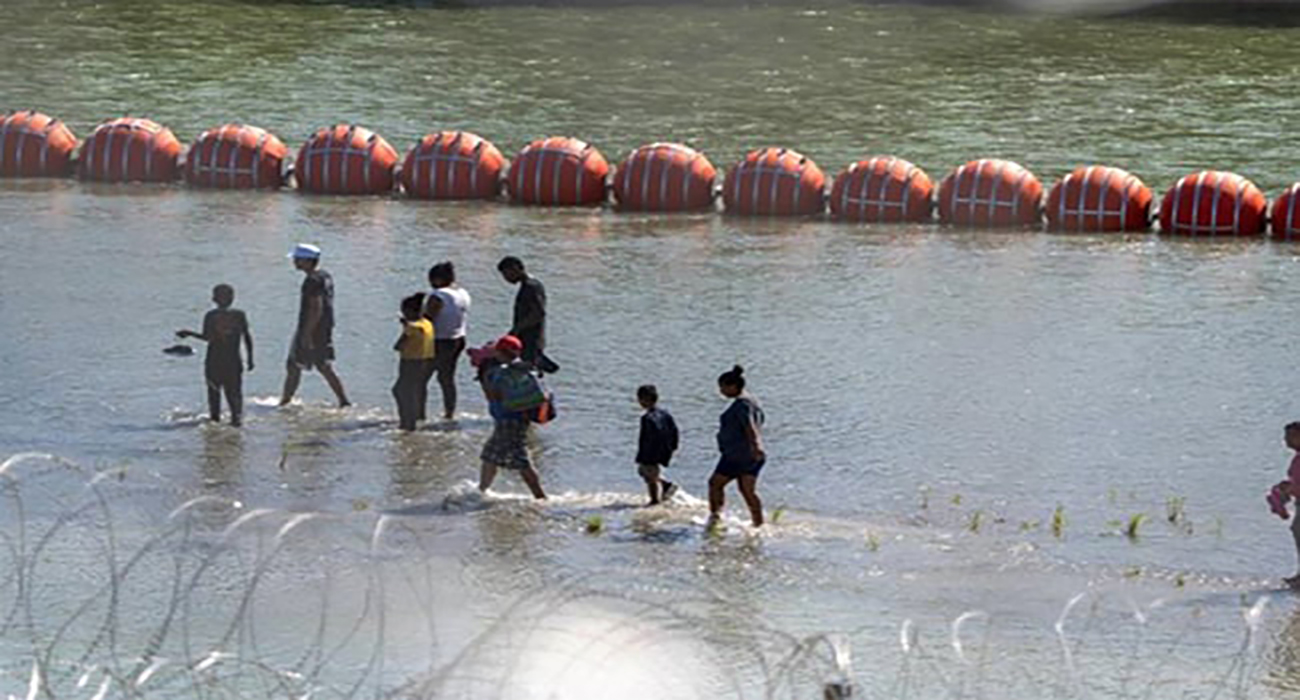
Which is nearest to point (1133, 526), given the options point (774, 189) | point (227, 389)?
point (227, 389)

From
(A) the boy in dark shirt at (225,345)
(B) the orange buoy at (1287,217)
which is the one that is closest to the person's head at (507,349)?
(A) the boy in dark shirt at (225,345)

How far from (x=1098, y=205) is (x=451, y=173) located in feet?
31.1

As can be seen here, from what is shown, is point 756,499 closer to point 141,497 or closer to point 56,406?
point 141,497

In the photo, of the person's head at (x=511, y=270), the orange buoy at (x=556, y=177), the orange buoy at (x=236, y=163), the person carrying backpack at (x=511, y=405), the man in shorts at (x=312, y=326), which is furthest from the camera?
the orange buoy at (x=236, y=163)

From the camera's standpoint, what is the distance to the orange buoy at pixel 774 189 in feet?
119

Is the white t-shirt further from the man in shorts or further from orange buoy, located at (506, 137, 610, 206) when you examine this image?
orange buoy, located at (506, 137, 610, 206)

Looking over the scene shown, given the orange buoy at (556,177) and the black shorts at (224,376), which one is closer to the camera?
the black shorts at (224,376)

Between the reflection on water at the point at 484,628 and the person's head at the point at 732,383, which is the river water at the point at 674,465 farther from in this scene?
the person's head at the point at 732,383

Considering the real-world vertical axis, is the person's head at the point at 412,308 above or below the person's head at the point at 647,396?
above

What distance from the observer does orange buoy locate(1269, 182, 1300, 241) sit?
34.5 meters

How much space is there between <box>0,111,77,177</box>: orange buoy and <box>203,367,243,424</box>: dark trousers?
1646 cm

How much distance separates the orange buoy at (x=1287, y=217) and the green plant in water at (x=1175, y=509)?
14030mm

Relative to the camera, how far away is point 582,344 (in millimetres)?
27469

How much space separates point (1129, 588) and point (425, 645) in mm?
5500
